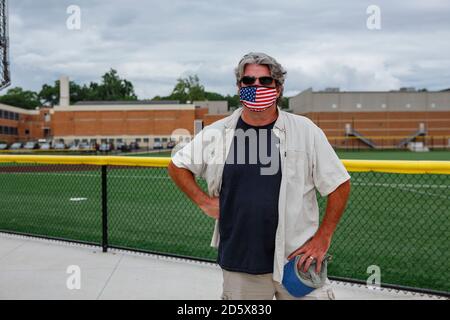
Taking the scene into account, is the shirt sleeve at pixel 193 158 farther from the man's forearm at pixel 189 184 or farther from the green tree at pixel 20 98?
the green tree at pixel 20 98

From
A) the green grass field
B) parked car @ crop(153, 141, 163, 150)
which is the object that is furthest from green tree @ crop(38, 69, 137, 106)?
the green grass field

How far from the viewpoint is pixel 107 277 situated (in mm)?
5082

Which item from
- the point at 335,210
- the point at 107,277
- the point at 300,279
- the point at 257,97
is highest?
the point at 257,97

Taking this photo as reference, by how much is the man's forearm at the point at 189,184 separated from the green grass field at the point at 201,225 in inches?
122

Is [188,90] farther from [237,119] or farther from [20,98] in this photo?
[237,119]

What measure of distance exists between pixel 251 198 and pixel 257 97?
526mm

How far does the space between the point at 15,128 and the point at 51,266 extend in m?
87.9

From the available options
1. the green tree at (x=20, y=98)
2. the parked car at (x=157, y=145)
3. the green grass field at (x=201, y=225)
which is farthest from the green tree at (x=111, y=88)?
the green grass field at (x=201, y=225)

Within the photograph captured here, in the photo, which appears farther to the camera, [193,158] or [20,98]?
[20,98]

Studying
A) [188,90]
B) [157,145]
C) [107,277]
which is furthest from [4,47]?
[188,90]

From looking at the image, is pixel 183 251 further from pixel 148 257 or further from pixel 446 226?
pixel 446 226

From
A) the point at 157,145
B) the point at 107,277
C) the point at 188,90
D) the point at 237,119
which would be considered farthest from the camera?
the point at 188,90

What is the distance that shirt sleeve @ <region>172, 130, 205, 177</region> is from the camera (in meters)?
2.70

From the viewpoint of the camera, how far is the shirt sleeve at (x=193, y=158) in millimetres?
2695
